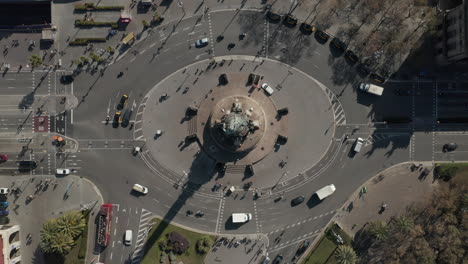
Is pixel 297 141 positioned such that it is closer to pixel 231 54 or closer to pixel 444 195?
pixel 231 54

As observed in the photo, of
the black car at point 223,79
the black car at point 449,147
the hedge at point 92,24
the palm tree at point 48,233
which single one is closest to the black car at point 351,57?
the black car at point 223,79

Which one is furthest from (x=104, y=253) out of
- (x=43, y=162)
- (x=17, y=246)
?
(x=43, y=162)

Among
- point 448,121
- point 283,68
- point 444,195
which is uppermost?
point 283,68

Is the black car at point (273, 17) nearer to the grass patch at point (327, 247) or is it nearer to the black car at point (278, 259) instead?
the grass patch at point (327, 247)

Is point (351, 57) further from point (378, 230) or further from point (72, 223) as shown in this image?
point (72, 223)

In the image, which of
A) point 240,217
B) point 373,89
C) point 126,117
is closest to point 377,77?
point 373,89

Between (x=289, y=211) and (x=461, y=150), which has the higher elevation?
(x=461, y=150)
